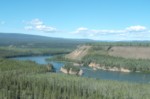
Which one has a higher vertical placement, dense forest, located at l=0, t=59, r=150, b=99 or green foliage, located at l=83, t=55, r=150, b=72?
dense forest, located at l=0, t=59, r=150, b=99

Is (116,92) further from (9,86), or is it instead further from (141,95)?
(9,86)

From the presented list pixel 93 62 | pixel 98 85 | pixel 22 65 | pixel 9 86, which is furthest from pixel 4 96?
pixel 93 62

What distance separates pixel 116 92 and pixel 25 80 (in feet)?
88.5

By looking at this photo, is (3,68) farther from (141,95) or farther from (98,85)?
(141,95)

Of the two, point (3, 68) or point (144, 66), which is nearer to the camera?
point (3, 68)

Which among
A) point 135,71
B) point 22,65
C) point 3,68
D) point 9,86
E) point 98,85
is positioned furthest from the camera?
point 135,71

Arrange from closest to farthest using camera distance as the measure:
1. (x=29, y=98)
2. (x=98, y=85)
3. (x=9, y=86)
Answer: (x=29, y=98) < (x=9, y=86) < (x=98, y=85)

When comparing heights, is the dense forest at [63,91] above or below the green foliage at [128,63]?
above

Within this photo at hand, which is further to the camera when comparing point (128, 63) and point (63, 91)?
point (128, 63)

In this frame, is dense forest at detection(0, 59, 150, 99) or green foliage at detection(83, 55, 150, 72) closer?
dense forest at detection(0, 59, 150, 99)

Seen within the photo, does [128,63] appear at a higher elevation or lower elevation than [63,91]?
lower

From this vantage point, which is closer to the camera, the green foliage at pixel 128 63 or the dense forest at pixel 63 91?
the dense forest at pixel 63 91

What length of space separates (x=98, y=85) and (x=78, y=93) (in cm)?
1608

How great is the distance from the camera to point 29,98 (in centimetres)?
7188
